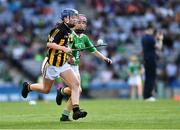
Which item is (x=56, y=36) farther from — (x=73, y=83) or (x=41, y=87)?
(x=41, y=87)

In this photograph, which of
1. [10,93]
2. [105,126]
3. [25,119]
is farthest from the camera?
[10,93]

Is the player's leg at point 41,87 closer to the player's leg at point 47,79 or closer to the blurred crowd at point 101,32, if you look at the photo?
the player's leg at point 47,79

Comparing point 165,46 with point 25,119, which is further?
point 165,46

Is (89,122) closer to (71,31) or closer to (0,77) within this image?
(71,31)

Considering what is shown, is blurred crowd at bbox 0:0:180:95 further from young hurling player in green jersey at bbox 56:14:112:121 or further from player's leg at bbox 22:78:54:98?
player's leg at bbox 22:78:54:98

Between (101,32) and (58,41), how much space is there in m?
24.4

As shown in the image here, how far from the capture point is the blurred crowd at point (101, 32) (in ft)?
123

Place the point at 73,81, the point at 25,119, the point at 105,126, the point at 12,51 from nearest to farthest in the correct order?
1. the point at 105,126
2. the point at 73,81
3. the point at 25,119
4. the point at 12,51

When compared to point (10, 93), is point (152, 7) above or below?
above

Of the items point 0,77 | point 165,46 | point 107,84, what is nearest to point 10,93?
point 0,77

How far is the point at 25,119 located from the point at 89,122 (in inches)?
79.0

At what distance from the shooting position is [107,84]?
36094mm

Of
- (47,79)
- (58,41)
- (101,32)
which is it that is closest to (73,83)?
(47,79)

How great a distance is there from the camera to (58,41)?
50.6 feet
